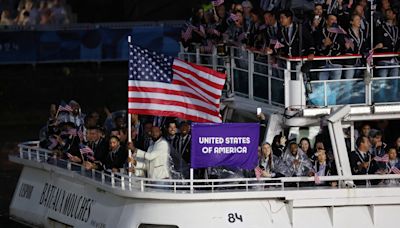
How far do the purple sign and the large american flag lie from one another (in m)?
0.58

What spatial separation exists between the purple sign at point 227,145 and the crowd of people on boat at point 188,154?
304 millimetres

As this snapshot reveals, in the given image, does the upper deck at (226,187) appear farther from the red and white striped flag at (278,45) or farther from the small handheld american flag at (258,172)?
the red and white striped flag at (278,45)

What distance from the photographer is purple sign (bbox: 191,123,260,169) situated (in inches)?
1140

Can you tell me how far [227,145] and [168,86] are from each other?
149 cm

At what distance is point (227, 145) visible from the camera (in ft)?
95.2

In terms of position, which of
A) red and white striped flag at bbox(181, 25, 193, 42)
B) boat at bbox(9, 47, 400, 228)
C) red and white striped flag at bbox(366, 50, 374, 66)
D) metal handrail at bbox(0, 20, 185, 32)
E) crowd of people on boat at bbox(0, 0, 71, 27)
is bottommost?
boat at bbox(9, 47, 400, 228)

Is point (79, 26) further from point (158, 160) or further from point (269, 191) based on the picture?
point (269, 191)

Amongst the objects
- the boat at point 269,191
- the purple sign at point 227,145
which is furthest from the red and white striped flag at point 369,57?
the purple sign at point 227,145

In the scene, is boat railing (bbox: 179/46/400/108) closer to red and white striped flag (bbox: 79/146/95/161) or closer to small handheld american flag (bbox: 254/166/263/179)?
small handheld american flag (bbox: 254/166/263/179)

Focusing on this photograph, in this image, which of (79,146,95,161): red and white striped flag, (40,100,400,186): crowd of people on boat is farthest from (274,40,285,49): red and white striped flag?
(79,146,95,161): red and white striped flag

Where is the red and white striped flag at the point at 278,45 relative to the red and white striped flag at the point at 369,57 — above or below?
above

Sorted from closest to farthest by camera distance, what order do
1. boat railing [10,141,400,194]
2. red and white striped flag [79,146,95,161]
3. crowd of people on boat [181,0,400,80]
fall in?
boat railing [10,141,400,194] < crowd of people on boat [181,0,400,80] < red and white striped flag [79,146,95,161]

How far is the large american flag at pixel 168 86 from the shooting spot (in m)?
Answer: 29.6

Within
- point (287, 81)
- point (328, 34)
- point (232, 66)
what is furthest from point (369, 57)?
point (232, 66)
